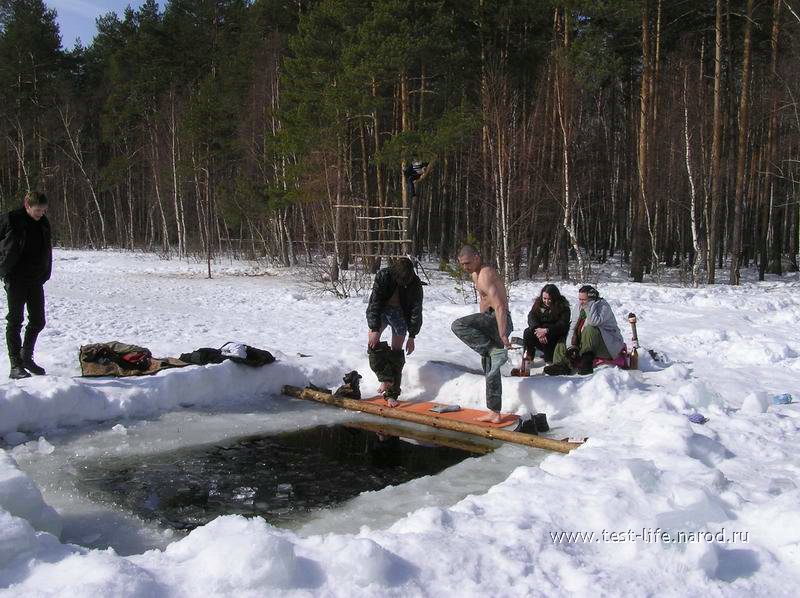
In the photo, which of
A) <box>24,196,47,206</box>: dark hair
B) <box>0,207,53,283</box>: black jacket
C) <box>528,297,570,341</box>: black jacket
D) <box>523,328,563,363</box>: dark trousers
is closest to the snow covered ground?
<box>523,328,563,363</box>: dark trousers

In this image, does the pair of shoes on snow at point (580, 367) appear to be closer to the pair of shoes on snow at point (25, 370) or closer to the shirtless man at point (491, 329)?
the shirtless man at point (491, 329)

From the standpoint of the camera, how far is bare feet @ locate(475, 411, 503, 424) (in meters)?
5.60

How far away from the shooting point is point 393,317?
21.3ft

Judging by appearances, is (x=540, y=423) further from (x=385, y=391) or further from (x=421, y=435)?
(x=385, y=391)

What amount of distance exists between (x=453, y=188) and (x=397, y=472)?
27333 millimetres

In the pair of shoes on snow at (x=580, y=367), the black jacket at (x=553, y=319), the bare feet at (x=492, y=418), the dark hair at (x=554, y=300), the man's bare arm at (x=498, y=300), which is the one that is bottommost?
the bare feet at (x=492, y=418)

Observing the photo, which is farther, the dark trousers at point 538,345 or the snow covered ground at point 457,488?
the dark trousers at point 538,345

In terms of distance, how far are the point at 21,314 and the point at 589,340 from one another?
561 cm

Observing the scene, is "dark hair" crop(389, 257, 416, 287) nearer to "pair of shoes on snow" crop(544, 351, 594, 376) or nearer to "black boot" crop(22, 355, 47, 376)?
"pair of shoes on snow" crop(544, 351, 594, 376)

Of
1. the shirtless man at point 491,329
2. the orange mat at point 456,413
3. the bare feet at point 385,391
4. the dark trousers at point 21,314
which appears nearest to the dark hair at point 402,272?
the shirtless man at point 491,329

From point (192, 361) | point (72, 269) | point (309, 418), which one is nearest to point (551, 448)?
point (309, 418)

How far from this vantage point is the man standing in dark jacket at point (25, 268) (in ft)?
19.6

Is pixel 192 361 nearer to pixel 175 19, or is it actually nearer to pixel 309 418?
pixel 309 418

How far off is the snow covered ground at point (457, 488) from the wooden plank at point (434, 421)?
117mm
